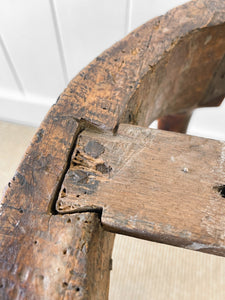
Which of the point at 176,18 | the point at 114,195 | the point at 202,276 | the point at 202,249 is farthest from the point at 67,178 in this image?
the point at 202,276

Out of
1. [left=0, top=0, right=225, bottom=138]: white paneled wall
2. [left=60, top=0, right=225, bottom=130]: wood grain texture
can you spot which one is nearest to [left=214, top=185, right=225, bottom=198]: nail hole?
[left=60, top=0, right=225, bottom=130]: wood grain texture

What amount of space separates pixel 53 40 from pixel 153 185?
1048mm

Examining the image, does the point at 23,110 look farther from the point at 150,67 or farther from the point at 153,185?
the point at 153,185

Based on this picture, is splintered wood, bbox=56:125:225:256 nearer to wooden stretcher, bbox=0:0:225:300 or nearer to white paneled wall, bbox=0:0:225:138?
wooden stretcher, bbox=0:0:225:300

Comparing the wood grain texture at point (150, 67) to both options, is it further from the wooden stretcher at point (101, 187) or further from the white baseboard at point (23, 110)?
the white baseboard at point (23, 110)

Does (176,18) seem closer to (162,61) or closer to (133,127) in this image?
(162,61)

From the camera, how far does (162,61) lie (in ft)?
1.73

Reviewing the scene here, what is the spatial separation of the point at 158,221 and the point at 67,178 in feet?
0.41

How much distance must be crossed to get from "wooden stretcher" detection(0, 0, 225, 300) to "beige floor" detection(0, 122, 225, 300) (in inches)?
30.1

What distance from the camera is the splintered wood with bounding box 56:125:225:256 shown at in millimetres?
384

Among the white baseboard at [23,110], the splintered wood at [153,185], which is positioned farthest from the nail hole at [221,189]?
the white baseboard at [23,110]

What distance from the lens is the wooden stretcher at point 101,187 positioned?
36 centimetres

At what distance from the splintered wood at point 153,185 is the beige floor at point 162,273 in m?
0.85

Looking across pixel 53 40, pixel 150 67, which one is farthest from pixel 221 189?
pixel 53 40
